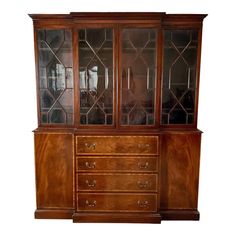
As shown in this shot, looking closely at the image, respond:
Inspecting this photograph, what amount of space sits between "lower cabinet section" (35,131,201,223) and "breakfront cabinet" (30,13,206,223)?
0.01 metres

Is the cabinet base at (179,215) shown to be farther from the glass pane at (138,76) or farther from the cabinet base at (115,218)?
the glass pane at (138,76)

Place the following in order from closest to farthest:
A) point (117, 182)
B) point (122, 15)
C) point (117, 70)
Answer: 1. point (122, 15)
2. point (117, 70)
3. point (117, 182)

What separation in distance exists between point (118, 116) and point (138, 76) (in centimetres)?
53

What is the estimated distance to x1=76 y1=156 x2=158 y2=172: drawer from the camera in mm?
3137

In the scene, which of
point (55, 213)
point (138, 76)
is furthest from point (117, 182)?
point (138, 76)

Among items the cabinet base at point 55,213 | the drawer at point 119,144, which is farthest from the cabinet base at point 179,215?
the cabinet base at point 55,213

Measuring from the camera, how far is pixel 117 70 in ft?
10.1

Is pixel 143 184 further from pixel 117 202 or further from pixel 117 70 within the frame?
pixel 117 70

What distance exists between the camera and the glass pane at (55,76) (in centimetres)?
314

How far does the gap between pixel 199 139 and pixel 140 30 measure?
1481mm

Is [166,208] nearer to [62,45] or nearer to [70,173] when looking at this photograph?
[70,173]

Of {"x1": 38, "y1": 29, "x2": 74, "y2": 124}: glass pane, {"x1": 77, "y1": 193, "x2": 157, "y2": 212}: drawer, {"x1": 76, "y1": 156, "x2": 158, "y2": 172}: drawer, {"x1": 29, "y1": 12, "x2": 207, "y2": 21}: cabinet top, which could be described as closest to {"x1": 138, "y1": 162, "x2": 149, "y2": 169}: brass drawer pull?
{"x1": 76, "y1": 156, "x2": 158, "y2": 172}: drawer

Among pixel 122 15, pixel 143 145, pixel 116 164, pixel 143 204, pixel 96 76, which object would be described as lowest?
pixel 143 204

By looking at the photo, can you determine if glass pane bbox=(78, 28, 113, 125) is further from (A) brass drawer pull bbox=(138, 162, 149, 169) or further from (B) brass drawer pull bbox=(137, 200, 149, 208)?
(B) brass drawer pull bbox=(137, 200, 149, 208)
